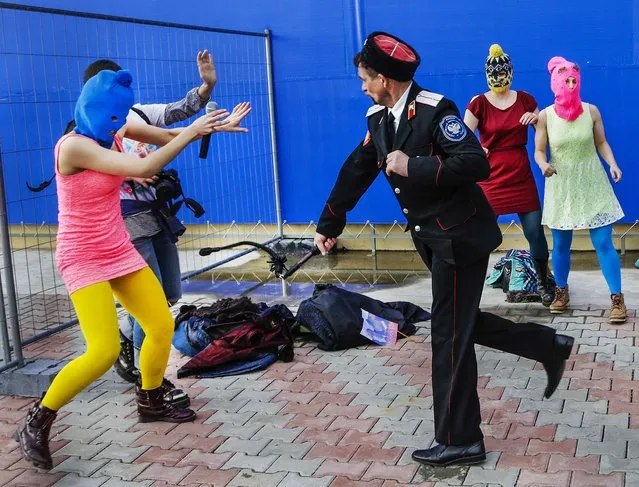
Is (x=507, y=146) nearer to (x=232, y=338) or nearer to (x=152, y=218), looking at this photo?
(x=232, y=338)

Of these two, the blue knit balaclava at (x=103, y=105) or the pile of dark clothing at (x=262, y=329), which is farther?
the pile of dark clothing at (x=262, y=329)

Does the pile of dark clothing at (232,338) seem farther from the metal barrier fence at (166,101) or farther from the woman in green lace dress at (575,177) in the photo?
the metal barrier fence at (166,101)

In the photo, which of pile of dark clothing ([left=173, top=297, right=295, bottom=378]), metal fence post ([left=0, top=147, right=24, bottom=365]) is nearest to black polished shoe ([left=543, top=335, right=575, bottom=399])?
pile of dark clothing ([left=173, top=297, right=295, bottom=378])

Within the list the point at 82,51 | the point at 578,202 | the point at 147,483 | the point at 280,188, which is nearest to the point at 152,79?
the point at 82,51

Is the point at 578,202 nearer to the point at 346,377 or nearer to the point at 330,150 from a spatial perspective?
the point at 346,377

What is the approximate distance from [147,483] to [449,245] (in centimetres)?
176

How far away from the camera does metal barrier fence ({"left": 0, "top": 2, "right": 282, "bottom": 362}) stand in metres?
9.24

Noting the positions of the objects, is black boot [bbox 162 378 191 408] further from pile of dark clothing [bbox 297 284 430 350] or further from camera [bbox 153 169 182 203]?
pile of dark clothing [bbox 297 284 430 350]

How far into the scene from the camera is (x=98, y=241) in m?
4.60

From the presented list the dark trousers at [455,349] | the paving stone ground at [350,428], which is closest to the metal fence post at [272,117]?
the paving stone ground at [350,428]

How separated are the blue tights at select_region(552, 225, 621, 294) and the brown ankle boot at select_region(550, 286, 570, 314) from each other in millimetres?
44

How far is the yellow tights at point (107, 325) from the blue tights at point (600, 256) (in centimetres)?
314

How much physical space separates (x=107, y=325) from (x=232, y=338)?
4.85ft

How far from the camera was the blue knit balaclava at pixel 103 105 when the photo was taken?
4.46 m
